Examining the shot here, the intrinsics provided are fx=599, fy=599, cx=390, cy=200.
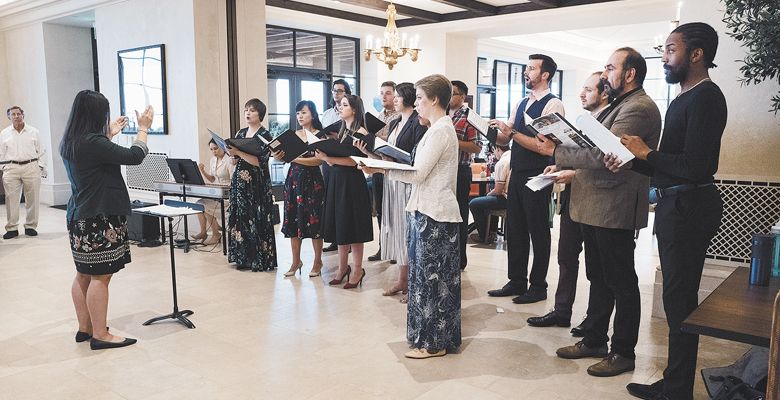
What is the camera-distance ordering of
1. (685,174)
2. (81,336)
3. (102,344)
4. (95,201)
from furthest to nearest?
1. (81,336)
2. (102,344)
3. (95,201)
4. (685,174)

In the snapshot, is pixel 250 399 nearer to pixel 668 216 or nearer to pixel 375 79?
pixel 668 216

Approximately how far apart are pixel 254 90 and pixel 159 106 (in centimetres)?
118

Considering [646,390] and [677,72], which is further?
[646,390]

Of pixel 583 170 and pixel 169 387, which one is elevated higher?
pixel 583 170

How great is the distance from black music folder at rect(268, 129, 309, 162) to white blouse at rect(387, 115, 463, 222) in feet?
4.56

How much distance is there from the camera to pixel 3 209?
9.59m

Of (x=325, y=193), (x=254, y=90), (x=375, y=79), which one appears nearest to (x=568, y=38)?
(x=375, y=79)

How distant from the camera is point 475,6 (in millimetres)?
9555

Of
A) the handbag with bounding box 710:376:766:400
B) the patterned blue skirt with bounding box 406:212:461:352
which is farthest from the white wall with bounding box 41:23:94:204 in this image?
the handbag with bounding box 710:376:766:400

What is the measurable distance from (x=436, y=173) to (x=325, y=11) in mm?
7596

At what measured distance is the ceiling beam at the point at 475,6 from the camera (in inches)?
357

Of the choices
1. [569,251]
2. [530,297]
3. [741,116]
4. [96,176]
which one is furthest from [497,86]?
[96,176]

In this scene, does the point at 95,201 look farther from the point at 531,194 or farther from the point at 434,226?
the point at 531,194

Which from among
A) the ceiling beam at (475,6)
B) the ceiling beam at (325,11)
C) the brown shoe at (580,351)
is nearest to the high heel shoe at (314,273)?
the brown shoe at (580,351)
